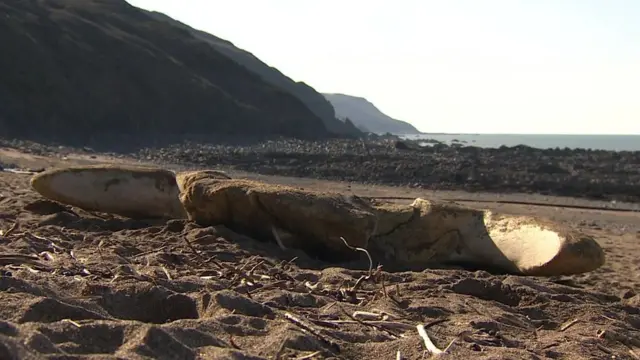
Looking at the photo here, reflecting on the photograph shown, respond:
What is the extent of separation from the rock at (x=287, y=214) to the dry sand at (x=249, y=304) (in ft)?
0.76

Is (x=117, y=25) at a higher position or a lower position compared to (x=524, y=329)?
higher

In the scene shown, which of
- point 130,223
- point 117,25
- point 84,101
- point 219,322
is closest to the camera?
point 219,322

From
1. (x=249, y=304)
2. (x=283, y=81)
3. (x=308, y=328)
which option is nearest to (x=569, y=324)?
(x=308, y=328)

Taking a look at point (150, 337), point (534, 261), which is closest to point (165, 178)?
point (534, 261)

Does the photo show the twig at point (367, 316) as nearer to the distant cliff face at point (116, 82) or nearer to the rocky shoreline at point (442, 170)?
the rocky shoreline at point (442, 170)

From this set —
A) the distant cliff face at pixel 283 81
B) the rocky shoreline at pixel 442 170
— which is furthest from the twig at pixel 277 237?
the distant cliff face at pixel 283 81

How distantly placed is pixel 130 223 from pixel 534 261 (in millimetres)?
3838

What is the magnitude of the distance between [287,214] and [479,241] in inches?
70.2

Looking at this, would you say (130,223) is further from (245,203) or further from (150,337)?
(150,337)

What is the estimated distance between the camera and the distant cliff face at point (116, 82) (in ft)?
96.3

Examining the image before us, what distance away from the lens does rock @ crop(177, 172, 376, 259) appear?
21.8ft

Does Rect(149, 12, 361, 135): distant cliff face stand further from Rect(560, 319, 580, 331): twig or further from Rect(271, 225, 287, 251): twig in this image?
Rect(560, 319, 580, 331): twig

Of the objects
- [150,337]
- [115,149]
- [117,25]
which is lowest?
[115,149]

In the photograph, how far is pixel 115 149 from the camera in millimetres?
26672
